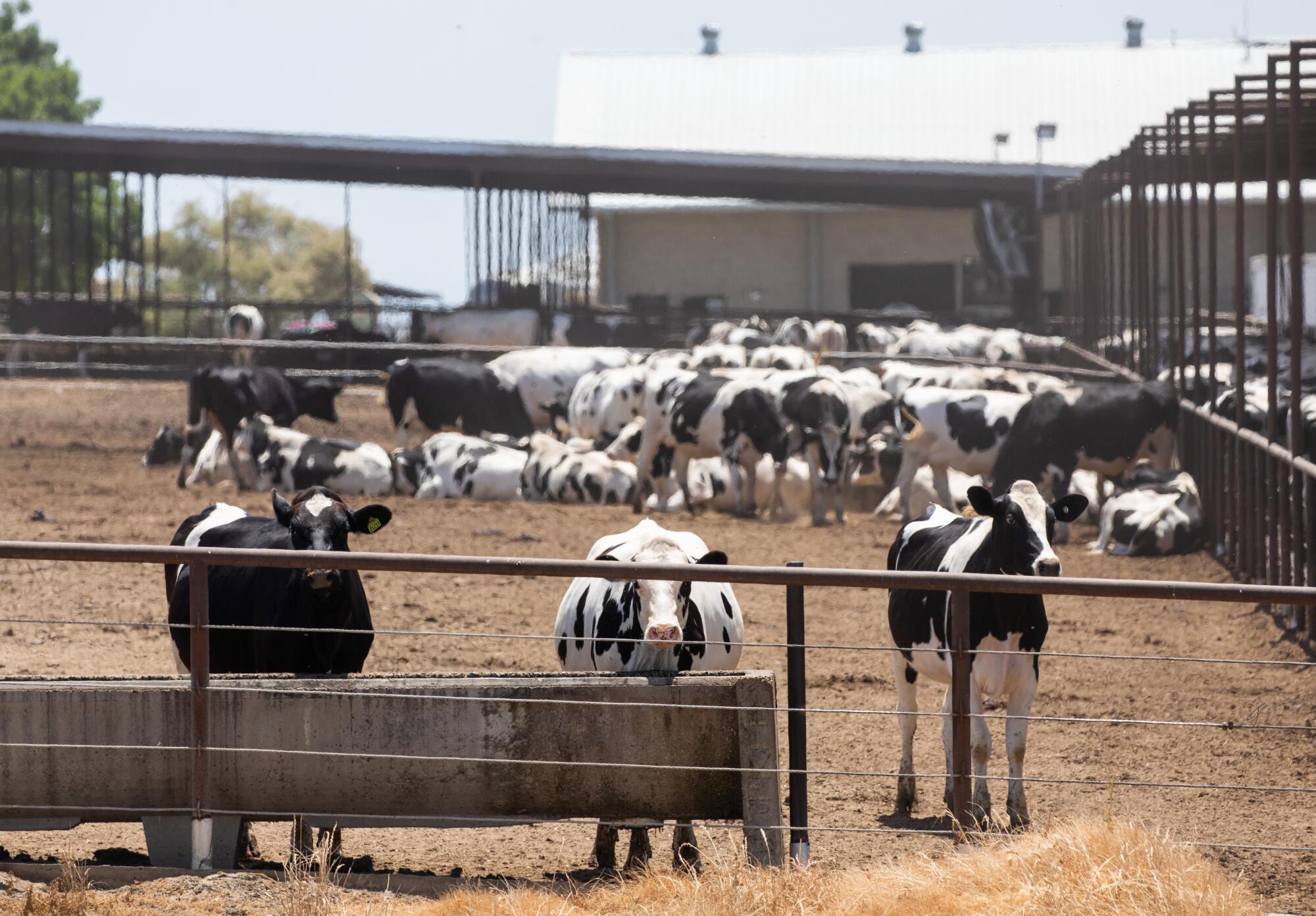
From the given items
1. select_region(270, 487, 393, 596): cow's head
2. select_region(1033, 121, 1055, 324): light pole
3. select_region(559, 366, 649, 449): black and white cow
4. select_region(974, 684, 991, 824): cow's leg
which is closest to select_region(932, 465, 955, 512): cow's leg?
select_region(559, 366, 649, 449): black and white cow

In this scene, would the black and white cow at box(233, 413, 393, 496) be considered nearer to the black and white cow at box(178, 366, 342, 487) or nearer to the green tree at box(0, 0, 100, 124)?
the black and white cow at box(178, 366, 342, 487)

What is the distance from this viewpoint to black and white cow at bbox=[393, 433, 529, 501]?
19.4m

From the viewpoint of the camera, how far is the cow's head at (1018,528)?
23.7 ft

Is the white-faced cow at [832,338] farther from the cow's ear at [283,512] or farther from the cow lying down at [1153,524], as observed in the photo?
the cow's ear at [283,512]

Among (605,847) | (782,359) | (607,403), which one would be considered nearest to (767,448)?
(607,403)

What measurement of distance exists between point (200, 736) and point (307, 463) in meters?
13.6

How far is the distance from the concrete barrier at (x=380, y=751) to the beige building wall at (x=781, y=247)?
37.7 meters

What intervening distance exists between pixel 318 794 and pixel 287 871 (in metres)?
0.67

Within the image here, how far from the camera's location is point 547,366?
1006 inches

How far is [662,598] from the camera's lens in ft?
21.9

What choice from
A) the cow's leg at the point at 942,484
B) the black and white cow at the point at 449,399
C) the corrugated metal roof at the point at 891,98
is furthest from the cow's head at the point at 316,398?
the corrugated metal roof at the point at 891,98

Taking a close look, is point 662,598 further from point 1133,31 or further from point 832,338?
point 1133,31

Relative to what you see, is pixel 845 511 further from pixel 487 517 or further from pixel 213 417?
pixel 213 417

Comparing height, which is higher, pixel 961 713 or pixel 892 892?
pixel 961 713
